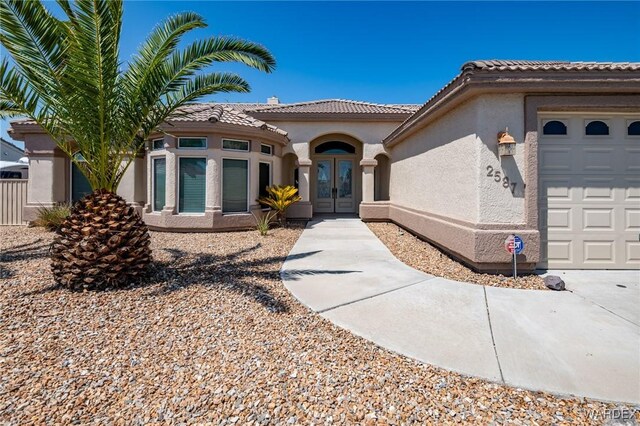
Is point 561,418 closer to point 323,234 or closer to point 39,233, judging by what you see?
point 323,234

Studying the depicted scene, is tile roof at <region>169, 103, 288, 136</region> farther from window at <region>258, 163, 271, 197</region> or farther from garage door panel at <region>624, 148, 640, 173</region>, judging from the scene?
garage door panel at <region>624, 148, 640, 173</region>

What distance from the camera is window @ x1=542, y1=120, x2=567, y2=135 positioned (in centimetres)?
585

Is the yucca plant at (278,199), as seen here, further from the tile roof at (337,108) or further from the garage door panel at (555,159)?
the garage door panel at (555,159)

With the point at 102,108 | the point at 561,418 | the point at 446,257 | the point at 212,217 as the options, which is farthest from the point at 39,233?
the point at 561,418

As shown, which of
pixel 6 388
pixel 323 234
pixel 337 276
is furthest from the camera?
pixel 323 234

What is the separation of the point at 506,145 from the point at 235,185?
8447 mm

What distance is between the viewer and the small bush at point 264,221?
10.1 metres

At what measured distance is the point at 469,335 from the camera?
350cm

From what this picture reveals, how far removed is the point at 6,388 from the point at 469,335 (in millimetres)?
4642

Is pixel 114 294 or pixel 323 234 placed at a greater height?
pixel 323 234

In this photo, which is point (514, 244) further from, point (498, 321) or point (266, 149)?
point (266, 149)

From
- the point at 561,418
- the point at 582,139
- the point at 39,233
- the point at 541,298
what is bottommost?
the point at 561,418

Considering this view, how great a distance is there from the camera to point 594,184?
581 centimetres

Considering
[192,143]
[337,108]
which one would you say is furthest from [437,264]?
[337,108]
